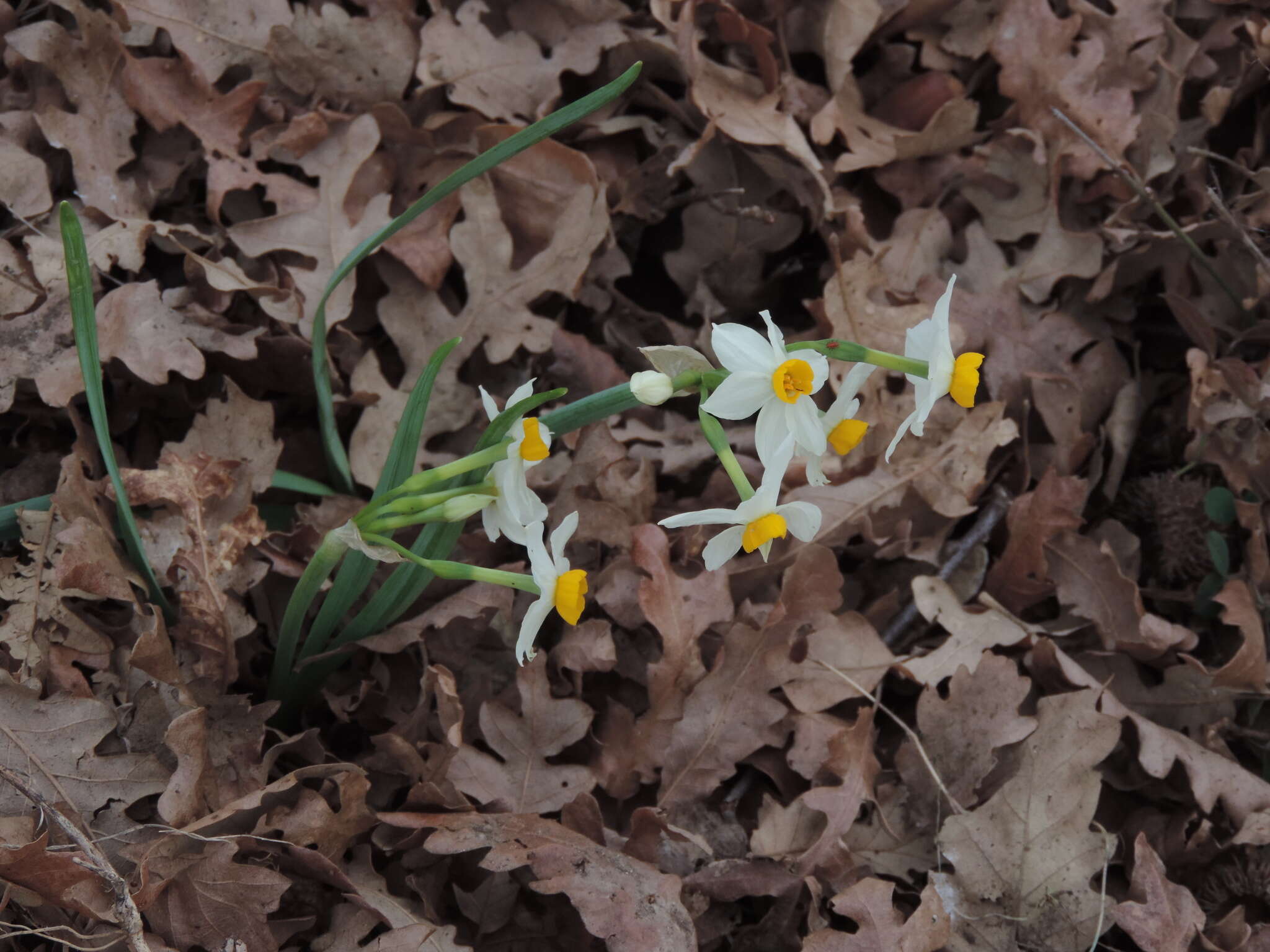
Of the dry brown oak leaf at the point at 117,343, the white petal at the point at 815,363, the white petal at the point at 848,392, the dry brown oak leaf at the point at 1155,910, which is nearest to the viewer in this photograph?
the white petal at the point at 815,363

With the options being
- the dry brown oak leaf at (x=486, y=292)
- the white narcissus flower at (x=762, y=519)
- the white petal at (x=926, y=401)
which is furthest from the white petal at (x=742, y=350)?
the dry brown oak leaf at (x=486, y=292)

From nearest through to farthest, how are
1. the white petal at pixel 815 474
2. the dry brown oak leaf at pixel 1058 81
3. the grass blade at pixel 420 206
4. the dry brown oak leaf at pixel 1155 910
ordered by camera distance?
1. the white petal at pixel 815 474
2. the grass blade at pixel 420 206
3. the dry brown oak leaf at pixel 1155 910
4. the dry brown oak leaf at pixel 1058 81

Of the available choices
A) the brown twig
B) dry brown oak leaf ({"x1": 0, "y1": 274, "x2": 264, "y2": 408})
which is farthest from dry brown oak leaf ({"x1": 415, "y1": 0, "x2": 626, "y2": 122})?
the brown twig

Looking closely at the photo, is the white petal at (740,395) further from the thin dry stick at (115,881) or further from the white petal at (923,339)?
the thin dry stick at (115,881)

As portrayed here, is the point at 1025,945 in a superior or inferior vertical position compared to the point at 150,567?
inferior

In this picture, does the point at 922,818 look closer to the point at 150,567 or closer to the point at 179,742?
the point at 179,742

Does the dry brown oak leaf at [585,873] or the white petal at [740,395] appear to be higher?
the white petal at [740,395]

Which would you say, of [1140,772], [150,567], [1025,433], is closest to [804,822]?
[1140,772]
